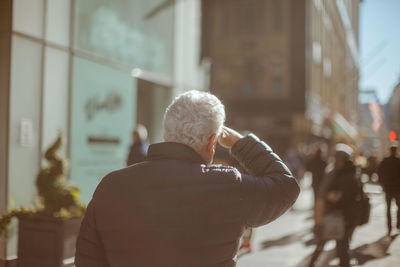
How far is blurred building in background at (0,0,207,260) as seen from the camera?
7.72 metres

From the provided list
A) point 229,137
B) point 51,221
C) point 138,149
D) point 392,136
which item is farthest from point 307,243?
point 229,137

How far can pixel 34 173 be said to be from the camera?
26.8 feet

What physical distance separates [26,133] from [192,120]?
Answer: 642cm

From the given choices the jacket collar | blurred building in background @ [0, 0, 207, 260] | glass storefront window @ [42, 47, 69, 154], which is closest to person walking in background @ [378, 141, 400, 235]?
the jacket collar

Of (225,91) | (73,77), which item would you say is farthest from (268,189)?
(225,91)

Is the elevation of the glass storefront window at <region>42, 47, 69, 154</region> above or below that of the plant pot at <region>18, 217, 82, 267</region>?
above

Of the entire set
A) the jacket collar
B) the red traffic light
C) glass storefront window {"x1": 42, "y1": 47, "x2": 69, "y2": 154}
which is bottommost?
the jacket collar

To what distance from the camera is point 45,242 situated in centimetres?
639

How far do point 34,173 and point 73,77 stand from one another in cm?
195

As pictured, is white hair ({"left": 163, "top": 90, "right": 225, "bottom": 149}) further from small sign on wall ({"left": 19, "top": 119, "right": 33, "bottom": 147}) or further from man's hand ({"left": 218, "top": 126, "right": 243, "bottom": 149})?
small sign on wall ({"left": 19, "top": 119, "right": 33, "bottom": 147})

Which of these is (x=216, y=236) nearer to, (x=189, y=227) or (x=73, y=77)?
(x=189, y=227)

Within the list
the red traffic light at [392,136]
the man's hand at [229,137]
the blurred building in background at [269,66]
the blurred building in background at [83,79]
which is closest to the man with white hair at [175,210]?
the man's hand at [229,137]

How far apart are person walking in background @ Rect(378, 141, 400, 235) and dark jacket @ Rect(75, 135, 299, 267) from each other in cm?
75

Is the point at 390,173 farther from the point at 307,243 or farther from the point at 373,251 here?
the point at 307,243
